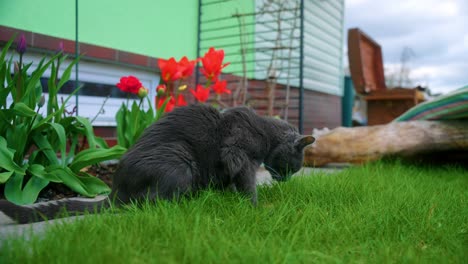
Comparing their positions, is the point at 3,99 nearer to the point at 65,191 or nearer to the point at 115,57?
the point at 65,191

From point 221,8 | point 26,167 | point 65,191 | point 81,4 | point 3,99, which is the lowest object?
point 65,191

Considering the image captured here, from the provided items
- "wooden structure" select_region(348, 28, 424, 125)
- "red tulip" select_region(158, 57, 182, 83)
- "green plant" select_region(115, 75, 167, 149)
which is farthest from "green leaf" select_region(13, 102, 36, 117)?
"wooden structure" select_region(348, 28, 424, 125)

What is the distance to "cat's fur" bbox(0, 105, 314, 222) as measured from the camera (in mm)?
1702

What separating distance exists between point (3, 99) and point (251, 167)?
139 cm

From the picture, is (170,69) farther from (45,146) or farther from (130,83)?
(45,146)

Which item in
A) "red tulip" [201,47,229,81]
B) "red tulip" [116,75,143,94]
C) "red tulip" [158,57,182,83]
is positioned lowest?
"red tulip" [116,75,143,94]

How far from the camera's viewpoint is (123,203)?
174 centimetres

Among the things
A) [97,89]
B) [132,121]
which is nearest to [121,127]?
[132,121]

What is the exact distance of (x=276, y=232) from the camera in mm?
1413

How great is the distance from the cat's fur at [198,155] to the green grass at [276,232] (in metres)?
0.11

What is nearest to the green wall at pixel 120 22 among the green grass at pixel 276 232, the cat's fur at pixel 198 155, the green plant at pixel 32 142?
the green plant at pixel 32 142

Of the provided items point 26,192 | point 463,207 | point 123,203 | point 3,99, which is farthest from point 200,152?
point 463,207

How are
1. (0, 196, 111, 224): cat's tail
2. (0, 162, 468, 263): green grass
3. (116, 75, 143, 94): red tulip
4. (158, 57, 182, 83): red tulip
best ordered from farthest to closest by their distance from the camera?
(158, 57, 182, 83): red tulip
(116, 75, 143, 94): red tulip
(0, 196, 111, 224): cat's tail
(0, 162, 468, 263): green grass

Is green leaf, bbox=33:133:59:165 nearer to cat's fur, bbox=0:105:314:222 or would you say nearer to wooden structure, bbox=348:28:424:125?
cat's fur, bbox=0:105:314:222
